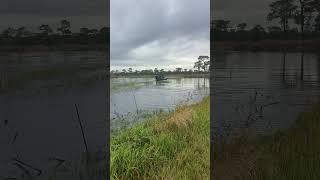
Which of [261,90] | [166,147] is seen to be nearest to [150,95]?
[166,147]

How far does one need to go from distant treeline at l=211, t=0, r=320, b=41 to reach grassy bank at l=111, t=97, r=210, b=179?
109 cm

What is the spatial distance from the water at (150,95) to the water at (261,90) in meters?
1.42

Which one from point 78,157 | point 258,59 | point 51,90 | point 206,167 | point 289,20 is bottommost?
point 206,167

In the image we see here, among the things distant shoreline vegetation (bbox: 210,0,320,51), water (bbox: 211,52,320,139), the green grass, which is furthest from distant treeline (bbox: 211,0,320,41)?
the green grass

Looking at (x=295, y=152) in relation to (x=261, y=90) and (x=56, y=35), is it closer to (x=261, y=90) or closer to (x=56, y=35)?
(x=261, y=90)

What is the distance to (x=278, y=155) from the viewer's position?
2479 mm

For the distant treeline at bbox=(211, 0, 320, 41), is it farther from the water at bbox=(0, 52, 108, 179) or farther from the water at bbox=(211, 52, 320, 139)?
the water at bbox=(0, 52, 108, 179)

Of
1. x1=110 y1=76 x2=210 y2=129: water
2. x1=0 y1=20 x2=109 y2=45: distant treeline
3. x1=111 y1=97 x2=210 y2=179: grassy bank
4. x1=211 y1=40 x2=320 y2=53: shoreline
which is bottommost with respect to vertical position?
x1=111 y1=97 x2=210 y2=179: grassy bank

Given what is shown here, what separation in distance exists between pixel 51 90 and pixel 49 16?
16.6 inches

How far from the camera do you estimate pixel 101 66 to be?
2482 mm

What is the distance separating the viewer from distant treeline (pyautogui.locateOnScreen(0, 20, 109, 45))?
2.45 meters

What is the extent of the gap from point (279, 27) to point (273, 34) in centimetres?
6

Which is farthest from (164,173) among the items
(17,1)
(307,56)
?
(17,1)

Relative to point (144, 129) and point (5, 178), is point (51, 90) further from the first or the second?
point (144, 129)
